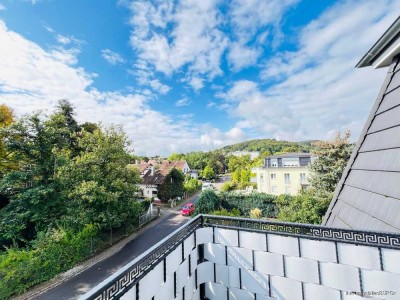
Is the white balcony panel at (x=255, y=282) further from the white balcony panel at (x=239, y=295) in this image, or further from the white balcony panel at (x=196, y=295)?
the white balcony panel at (x=196, y=295)

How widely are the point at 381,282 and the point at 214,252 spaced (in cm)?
145

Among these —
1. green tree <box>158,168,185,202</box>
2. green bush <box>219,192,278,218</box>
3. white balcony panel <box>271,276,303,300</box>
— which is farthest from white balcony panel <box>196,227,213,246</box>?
green tree <box>158,168,185,202</box>

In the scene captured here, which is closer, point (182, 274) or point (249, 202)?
point (182, 274)

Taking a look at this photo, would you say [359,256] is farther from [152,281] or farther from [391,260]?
[152,281]

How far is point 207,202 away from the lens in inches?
559

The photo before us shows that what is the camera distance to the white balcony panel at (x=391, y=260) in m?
1.48

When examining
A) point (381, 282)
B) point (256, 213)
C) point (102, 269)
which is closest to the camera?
point (381, 282)

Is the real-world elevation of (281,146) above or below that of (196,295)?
above

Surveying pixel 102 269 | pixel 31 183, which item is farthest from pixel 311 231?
pixel 31 183

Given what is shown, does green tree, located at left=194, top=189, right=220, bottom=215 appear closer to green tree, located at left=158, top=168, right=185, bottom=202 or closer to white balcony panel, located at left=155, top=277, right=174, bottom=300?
green tree, located at left=158, top=168, right=185, bottom=202

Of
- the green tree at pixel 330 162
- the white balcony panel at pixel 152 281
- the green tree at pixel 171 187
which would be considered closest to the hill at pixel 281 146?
the green tree at pixel 330 162

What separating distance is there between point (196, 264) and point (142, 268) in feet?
3.34

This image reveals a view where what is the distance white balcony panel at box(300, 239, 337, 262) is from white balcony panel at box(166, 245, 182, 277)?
45.4 inches

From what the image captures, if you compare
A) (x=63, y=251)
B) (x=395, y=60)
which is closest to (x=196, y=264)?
(x=395, y=60)
